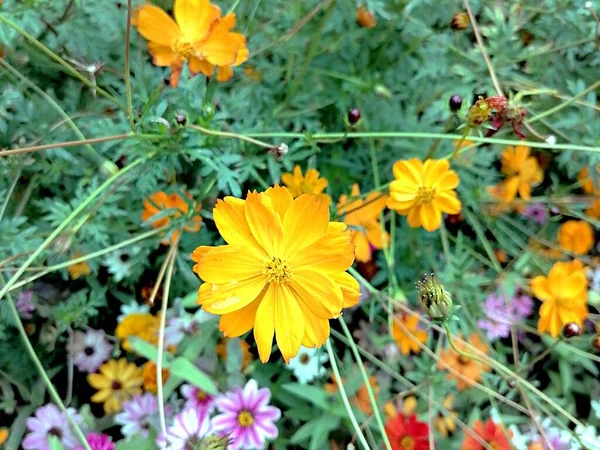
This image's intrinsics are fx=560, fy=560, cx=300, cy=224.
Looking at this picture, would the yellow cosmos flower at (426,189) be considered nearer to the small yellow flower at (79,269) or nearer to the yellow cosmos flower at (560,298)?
the yellow cosmos flower at (560,298)

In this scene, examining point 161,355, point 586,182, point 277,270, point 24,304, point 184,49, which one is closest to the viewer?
point 277,270

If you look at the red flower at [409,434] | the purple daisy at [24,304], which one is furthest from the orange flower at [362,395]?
the purple daisy at [24,304]

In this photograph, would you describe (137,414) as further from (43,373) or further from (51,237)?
(51,237)

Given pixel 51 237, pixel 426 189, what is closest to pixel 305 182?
pixel 426 189

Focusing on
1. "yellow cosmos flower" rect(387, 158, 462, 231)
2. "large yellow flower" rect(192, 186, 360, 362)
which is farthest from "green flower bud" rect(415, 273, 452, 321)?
"yellow cosmos flower" rect(387, 158, 462, 231)

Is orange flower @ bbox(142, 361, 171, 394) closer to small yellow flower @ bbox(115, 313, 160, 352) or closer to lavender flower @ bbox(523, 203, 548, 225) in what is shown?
small yellow flower @ bbox(115, 313, 160, 352)

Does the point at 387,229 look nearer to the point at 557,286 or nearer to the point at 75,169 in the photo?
the point at 557,286
